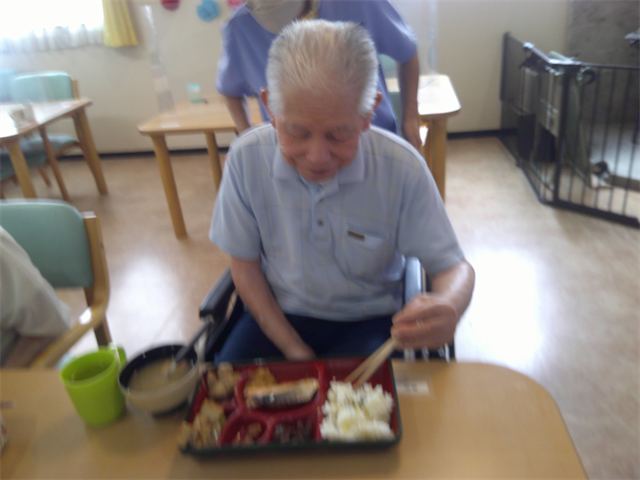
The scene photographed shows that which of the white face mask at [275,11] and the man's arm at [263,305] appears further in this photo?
the white face mask at [275,11]

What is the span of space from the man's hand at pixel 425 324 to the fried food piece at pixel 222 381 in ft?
0.88

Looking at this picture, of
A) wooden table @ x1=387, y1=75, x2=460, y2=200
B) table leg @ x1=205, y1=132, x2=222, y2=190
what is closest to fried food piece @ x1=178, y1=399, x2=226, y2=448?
wooden table @ x1=387, y1=75, x2=460, y2=200

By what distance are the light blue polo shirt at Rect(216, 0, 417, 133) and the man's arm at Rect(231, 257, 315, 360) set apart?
709 millimetres

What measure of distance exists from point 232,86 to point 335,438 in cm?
169

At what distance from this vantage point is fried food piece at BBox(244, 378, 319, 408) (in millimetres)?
715

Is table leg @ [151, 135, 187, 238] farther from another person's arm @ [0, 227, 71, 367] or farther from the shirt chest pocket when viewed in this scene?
the shirt chest pocket

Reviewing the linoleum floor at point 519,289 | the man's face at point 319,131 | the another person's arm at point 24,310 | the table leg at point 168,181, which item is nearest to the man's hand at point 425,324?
the man's face at point 319,131

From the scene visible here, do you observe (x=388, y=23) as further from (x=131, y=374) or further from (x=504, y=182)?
(x=504, y=182)

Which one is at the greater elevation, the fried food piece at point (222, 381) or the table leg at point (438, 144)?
the fried food piece at point (222, 381)

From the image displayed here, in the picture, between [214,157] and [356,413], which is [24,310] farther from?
[214,157]

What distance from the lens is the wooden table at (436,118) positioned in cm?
238

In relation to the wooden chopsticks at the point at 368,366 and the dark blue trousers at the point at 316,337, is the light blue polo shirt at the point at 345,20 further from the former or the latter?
the wooden chopsticks at the point at 368,366

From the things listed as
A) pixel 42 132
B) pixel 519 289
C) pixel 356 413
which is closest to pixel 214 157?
pixel 42 132

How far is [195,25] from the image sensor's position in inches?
171
